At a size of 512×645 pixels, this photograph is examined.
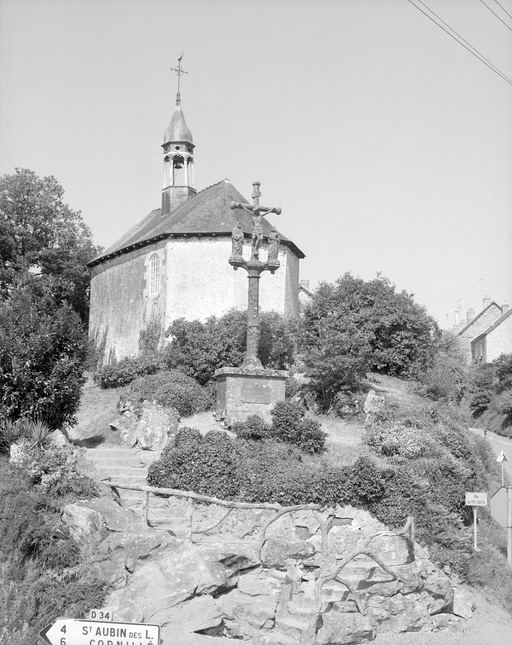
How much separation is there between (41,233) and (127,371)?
A: 37.9ft

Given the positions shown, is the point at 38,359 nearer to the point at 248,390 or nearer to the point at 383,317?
the point at 248,390

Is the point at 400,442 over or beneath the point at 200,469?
over

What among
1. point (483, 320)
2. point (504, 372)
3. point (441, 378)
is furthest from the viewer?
point (483, 320)

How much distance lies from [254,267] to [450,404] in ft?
31.4

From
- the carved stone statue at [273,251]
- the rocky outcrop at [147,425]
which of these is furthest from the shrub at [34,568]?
the carved stone statue at [273,251]

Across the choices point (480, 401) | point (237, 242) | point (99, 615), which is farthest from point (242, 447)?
point (480, 401)

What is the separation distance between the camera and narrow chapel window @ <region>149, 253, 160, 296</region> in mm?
Answer: 30141

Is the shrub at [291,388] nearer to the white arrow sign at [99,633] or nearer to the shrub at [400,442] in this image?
the shrub at [400,442]

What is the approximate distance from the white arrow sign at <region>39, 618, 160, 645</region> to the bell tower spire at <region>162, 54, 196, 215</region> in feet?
94.6

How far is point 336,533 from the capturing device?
46.5ft

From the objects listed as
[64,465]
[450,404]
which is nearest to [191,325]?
[450,404]

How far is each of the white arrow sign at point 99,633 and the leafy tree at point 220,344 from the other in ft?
59.8

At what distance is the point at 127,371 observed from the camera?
2684cm

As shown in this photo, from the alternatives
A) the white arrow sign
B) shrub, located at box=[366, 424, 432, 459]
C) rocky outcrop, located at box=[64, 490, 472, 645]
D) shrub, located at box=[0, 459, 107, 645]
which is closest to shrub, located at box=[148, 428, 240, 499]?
rocky outcrop, located at box=[64, 490, 472, 645]
